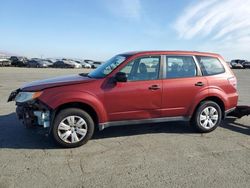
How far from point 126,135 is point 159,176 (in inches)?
81.1

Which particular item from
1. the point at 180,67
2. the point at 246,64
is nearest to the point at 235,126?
the point at 180,67

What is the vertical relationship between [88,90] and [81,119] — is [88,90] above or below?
above

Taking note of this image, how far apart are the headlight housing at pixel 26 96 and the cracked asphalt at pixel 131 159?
2.18 ft

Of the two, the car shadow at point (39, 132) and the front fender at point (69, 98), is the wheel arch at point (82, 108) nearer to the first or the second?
the front fender at point (69, 98)

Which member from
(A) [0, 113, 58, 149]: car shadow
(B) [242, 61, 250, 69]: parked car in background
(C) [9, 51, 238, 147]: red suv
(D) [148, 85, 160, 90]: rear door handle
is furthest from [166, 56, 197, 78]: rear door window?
(B) [242, 61, 250, 69]: parked car in background

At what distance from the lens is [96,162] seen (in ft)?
15.2

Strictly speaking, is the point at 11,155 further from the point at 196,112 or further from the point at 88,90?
the point at 196,112

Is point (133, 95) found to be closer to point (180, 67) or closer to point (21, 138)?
point (180, 67)

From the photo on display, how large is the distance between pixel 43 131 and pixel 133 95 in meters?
1.80

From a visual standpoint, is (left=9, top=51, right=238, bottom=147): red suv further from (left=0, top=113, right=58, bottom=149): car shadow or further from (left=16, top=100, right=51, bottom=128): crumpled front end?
(left=0, top=113, right=58, bottom=149): car shadow

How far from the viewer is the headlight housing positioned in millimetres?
5203

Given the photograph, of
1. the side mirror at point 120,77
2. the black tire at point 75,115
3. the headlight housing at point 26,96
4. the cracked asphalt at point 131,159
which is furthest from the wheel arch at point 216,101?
the headlight housing at point 26,96

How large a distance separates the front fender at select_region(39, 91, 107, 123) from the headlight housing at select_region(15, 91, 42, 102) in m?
0.10

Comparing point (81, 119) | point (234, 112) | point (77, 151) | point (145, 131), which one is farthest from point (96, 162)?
point (234, 112)
